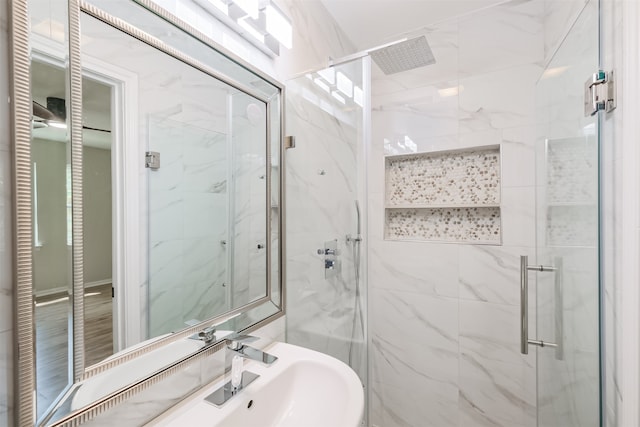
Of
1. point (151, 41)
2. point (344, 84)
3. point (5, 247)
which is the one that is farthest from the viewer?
point (344, 84)

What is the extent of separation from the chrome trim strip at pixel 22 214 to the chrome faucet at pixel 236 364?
43cm

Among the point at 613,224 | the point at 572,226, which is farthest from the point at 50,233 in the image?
the point at 572,226

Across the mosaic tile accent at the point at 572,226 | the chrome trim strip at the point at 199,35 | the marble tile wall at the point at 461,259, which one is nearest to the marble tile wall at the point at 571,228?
the mosaic tile accent at the point at 572,226

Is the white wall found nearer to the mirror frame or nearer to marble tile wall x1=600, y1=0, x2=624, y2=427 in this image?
the mirror frame

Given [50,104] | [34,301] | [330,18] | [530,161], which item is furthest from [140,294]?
[530,161]

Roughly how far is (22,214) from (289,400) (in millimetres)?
895

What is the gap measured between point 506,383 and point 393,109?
1810mm

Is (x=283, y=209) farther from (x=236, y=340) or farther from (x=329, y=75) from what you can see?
(x=329, y=75)

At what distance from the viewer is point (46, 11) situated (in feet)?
1.89

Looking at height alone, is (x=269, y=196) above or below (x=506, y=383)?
above

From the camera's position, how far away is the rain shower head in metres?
1.51

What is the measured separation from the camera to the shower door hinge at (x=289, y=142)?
133cm

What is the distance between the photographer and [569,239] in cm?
112

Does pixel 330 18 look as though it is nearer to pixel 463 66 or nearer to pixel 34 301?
pixel 463 66
